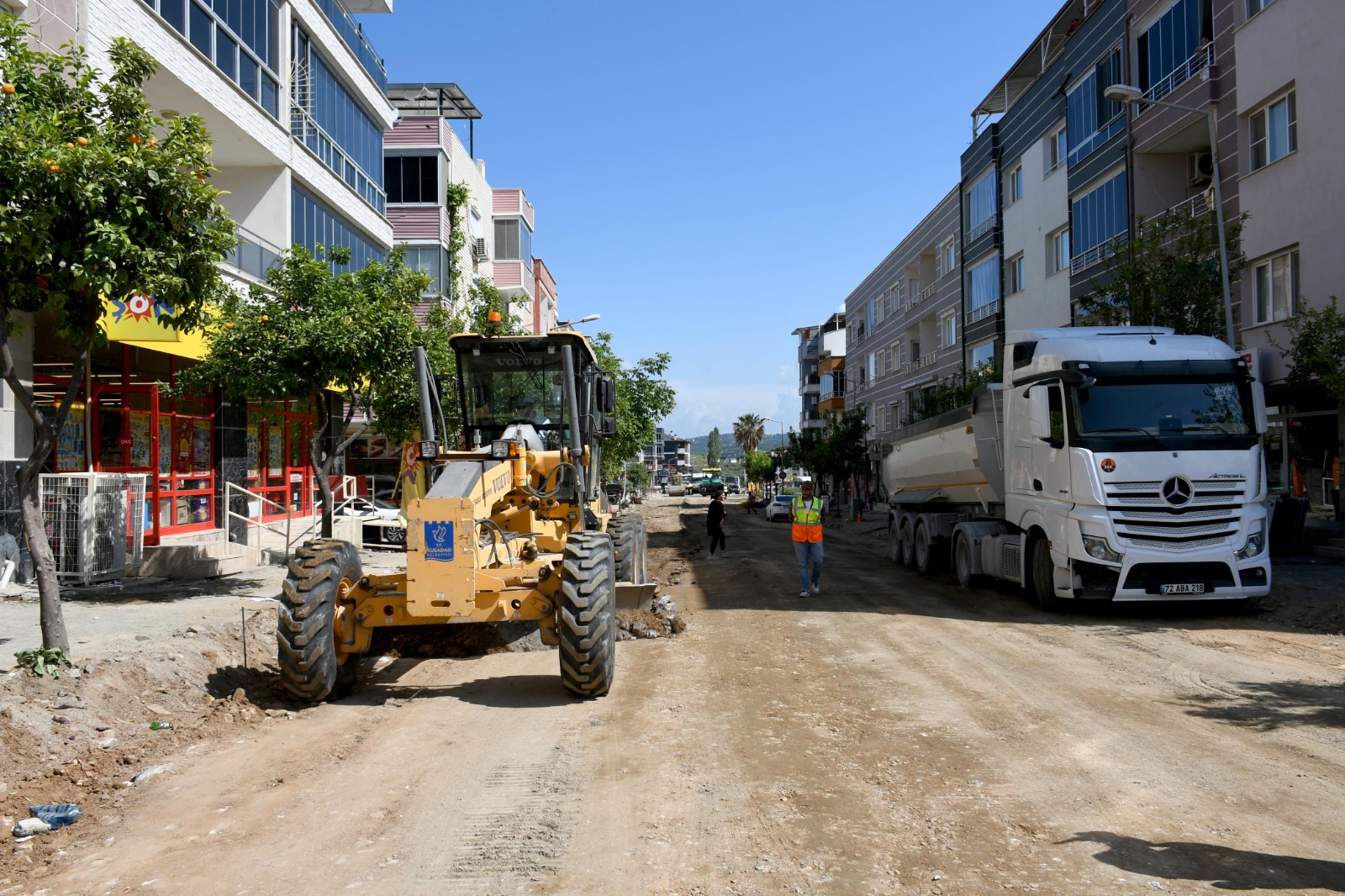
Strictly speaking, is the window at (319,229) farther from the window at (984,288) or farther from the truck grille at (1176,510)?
the window at (984,288)

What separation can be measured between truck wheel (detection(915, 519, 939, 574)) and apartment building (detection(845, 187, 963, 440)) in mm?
21400

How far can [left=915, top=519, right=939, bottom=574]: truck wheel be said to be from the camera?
726 inches

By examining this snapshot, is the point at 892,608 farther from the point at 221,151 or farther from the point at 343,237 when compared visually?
the point at 343,237

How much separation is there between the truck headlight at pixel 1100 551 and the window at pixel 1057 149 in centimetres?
2203

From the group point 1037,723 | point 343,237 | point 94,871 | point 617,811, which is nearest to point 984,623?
point 1037,723

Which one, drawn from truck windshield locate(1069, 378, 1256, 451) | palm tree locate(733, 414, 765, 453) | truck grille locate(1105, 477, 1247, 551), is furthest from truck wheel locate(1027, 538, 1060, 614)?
palm tree locate(733, 414, 765, 453)

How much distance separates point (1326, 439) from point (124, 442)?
23.0 meters

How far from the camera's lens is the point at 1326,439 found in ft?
65.0

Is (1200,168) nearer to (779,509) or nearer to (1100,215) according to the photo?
(1100,215)

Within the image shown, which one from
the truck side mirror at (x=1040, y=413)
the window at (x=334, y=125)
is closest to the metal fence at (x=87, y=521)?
the window at (x=334, y=125)

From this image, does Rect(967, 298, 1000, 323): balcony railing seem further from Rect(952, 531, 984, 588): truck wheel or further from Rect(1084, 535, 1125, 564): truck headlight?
Rect(1084, 535, 1125, 564): truck headlight

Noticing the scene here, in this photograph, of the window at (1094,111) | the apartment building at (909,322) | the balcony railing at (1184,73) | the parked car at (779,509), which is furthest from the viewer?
the parked car at (779,509)

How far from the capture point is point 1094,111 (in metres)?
28.3

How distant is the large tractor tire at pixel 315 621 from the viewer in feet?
24.7
